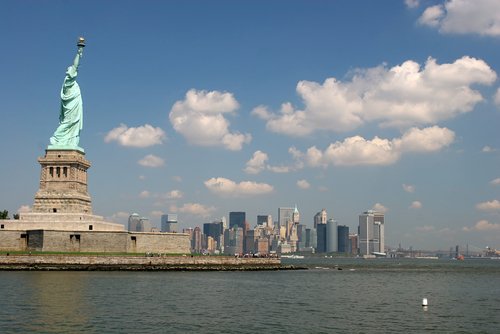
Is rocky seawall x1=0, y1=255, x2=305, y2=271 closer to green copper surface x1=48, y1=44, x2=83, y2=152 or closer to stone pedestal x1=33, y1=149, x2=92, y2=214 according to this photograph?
stone pedestal x1=33, y1=149, x2=92, y2=214

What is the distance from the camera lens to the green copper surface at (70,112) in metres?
92.1

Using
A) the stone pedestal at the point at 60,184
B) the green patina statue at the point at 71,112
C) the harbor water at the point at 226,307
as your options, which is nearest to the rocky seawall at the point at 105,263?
the harbor water at the point at 226,307

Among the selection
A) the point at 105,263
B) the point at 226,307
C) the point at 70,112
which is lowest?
the point at 226,307

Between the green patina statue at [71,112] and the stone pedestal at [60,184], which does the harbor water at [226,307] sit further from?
the green patina statue at [71,112]

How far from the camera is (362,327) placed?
3800 cm

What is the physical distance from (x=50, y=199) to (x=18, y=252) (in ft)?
31.2

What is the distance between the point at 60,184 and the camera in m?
88.8

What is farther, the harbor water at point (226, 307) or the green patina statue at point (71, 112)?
the green patina statue at point (71, 112)

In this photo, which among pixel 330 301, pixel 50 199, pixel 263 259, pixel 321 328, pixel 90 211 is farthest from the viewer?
pixel 263 259

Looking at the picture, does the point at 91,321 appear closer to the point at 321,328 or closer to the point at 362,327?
the point at 321,328

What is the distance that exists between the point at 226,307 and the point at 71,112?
5591 centimetres

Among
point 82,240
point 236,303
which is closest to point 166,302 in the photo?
point 236,303

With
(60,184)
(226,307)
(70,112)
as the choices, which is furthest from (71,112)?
(226,307)

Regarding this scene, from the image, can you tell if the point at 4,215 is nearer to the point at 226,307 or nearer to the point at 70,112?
the point at 70,112
